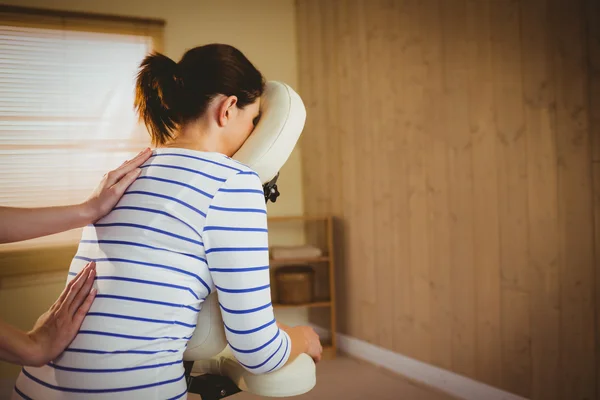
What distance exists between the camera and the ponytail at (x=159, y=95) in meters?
1.16

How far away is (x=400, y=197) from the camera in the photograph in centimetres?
303

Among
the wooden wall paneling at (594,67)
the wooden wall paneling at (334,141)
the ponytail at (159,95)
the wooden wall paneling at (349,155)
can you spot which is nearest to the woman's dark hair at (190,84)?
the ponytail at (159,95)

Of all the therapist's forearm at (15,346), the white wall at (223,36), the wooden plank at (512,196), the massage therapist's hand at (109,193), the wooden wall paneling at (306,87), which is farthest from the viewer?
the wooden wall paneling at (306,87)

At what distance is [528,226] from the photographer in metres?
2.35

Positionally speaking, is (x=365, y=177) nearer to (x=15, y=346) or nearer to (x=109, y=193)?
(x=109, y=193)

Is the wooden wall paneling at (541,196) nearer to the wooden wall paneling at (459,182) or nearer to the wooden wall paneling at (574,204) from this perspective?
the wooden wall paneling at (574,204)

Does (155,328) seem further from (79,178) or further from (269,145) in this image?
(79,178)

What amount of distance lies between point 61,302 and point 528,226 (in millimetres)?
1910

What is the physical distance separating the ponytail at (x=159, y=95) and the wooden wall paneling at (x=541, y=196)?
1.63 metres

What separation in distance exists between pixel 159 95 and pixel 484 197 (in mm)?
1773

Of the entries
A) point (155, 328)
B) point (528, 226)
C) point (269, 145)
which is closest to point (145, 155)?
point (269, 145)

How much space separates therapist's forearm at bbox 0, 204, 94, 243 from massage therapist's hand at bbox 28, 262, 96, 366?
97 millimetres

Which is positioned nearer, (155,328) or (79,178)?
(155,328)

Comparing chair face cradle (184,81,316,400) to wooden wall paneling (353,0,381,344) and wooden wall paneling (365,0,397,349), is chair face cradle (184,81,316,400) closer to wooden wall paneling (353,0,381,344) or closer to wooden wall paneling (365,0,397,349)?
wooden wall paneling (365,0,397,349)
